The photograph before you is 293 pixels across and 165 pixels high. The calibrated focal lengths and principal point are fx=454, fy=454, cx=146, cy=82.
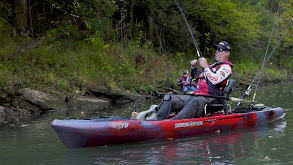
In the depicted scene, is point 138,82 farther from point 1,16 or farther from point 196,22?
point 196,22

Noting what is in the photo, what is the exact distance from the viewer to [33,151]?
24.8 feet

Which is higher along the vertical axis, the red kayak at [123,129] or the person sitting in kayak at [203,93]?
the person sitting in kayak at [203,93]

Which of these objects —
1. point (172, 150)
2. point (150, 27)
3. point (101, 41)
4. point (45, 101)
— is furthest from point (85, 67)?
point (172, 150)

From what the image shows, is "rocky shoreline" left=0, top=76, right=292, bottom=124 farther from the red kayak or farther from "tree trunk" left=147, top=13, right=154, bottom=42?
"tree trunk" left=147, top=13, right=154, bottom=42

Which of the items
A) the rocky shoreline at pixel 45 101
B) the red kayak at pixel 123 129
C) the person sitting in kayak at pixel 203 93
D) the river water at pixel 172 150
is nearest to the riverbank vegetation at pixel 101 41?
the rocky shoreline at pixel 45 101

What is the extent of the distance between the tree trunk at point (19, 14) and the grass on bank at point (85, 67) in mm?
1241

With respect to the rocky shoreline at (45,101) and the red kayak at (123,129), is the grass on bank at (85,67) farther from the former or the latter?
the red kayak at (123,129)

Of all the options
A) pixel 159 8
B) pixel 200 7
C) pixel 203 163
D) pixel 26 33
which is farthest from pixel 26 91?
pixel 200 7

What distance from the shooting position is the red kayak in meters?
7.25

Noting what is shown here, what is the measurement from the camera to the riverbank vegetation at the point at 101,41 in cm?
1678

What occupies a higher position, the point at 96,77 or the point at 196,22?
the point at 196,22

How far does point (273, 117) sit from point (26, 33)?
12.4 m

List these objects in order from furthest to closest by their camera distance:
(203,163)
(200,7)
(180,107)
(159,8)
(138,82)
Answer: (200,7) → (159,8) → (138,82) → (180,107) → (203,163)

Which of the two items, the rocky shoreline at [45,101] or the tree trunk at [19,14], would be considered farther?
the tree trunk at [19,14]
